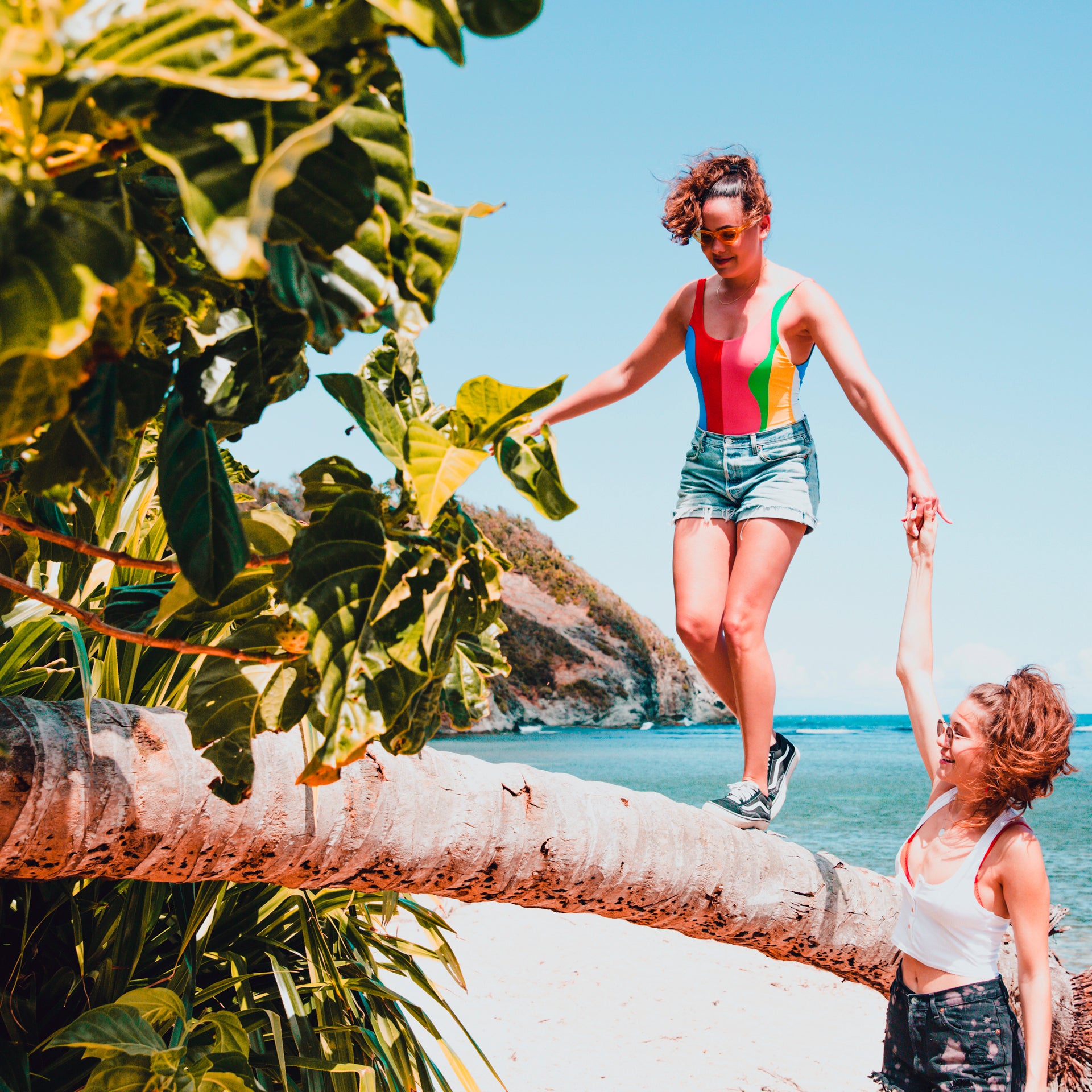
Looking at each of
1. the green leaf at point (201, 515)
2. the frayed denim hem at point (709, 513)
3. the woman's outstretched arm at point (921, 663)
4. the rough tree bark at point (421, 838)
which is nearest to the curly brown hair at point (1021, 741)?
the woman's outstretched arm at point (921, 663)

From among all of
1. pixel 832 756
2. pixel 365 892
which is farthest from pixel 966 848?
pixel 832 756

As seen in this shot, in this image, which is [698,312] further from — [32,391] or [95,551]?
[32,391]

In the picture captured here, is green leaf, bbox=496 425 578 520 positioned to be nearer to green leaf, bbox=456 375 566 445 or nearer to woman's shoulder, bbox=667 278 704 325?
green leaf, bbox=456 375 566 445

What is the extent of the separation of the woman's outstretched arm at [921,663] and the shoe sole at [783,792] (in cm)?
36

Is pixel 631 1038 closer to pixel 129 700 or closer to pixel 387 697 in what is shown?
pixel 129 700

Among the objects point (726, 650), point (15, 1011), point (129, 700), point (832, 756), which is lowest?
point (832, 756)

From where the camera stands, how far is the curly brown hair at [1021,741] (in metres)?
2.19

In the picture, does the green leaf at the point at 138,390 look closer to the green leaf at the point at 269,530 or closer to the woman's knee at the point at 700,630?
the green leaf at the point at 269,530

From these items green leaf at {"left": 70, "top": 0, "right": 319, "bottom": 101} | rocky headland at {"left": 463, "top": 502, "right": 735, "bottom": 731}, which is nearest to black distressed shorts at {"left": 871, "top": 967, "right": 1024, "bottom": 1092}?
green leaf at {"left": 70, "top": 0, "right": 319, "bottom": 101}

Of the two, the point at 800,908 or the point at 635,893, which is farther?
the point at 800,908

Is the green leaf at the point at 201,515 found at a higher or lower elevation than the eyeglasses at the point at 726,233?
lower

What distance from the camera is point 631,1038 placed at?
4.84 meters

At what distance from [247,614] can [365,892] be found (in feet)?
6.57

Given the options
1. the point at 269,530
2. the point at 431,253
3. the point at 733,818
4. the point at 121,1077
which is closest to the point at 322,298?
the point at 431,253
